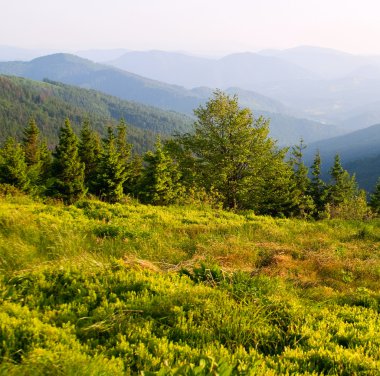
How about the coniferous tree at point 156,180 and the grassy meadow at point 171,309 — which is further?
the coniferous tree at point 156,180

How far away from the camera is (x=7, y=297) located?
487cm

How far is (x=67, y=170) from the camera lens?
4869 cm

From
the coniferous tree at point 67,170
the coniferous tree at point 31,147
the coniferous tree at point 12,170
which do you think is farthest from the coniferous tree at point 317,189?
the coniferous tree at point 31,147

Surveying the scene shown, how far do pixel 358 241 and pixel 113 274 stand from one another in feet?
31.7

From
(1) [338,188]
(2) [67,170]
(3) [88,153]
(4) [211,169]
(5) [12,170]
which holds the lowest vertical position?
(1) [338,188]

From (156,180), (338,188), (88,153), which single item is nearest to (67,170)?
(156,180)

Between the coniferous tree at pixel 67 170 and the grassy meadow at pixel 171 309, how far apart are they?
39.9 meters

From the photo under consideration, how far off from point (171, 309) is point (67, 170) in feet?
154

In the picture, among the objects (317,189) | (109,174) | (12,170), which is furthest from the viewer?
(317,189)

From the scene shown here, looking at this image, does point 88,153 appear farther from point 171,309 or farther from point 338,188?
point 171,309

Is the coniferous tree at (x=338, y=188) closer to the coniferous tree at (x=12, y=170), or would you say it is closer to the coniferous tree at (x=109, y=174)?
the coniferous tree at (x=109, y=174)

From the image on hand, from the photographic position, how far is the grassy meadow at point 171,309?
382 centimetres

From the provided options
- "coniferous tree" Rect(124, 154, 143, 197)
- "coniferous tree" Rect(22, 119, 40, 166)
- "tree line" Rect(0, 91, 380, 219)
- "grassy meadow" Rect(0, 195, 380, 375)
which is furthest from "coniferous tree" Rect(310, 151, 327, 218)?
"grassy meadow" Rect(0, 195, 380, 375)

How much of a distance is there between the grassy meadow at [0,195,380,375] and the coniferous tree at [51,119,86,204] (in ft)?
131
